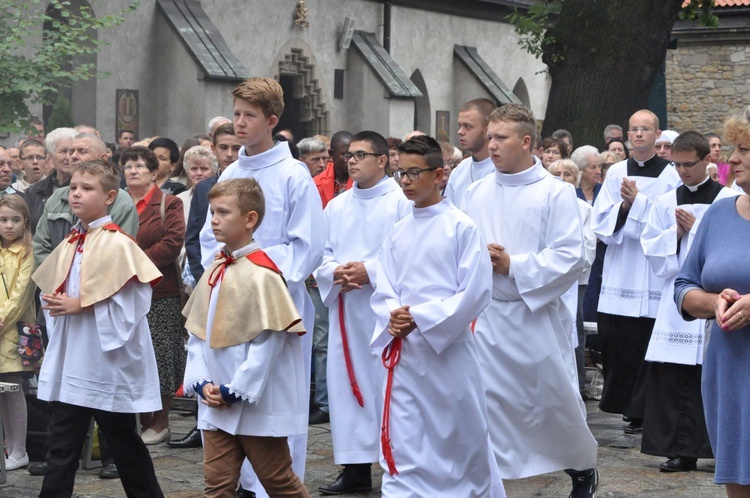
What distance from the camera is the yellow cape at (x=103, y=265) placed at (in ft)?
20.9

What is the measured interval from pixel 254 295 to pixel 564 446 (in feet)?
6.65

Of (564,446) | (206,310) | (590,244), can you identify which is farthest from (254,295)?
(590,244)

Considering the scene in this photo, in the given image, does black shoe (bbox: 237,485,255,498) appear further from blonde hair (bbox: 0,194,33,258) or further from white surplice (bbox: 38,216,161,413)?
blonde hair (bbox: 0,194,33,258)

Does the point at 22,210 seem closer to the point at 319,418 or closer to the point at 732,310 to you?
the point at 319,418

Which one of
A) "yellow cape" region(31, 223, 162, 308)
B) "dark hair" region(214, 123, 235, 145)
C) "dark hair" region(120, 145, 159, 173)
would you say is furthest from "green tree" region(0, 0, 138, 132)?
"yellow cape" region(31, 223, 162, 308)

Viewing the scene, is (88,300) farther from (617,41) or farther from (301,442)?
(617,41)

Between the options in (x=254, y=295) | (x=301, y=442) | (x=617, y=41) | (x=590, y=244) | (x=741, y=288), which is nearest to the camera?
(x=741, y=288)

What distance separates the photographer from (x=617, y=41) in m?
20.8

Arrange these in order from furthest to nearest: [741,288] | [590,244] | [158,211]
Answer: [590,244]
[158,211]
[741,288]

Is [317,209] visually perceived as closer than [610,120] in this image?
Yes

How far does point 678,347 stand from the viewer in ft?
27.0

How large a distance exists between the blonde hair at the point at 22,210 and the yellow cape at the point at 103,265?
136cm

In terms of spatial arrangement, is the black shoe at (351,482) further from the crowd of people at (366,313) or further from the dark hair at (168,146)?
the dark hair at (168,146)

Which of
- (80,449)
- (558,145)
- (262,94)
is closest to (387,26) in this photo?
(558,145)
